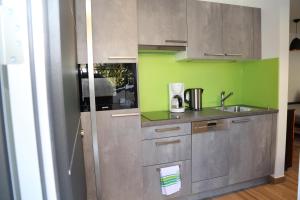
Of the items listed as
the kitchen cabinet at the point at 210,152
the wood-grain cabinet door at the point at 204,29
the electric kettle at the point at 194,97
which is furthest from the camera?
the electric kettle at the point at 194,97

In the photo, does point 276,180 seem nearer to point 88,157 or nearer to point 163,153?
point 163,153

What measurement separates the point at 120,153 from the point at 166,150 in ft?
1.50

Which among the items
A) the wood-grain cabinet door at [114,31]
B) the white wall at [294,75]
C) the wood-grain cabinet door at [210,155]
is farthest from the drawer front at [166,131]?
the white wall at [294,75]

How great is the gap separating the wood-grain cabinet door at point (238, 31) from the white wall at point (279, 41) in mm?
131

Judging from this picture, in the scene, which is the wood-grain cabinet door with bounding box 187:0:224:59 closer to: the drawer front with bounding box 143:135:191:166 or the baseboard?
the drawer front with bounding box 143:135:191:166

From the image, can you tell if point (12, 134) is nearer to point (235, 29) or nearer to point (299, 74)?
point (235, 29)

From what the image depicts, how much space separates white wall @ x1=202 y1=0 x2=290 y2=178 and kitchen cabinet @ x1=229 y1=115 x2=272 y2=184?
0.14 m

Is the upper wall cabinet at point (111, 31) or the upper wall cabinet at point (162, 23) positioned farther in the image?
the upper wall cabinet at point (162, 23)

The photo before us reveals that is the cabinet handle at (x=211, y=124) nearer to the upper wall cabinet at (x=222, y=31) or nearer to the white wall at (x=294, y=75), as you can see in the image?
the upper wall cabinet at (x=222, y=31)

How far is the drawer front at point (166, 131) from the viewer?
1.85 metres

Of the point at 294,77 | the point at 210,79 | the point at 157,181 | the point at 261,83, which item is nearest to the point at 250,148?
the point at 261,83

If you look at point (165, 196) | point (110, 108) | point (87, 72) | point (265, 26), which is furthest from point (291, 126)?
point (87, 72)

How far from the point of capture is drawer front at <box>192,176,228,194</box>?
2064mm

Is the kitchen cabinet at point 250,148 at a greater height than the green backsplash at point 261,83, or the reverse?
the green backsplash at point 261,83
